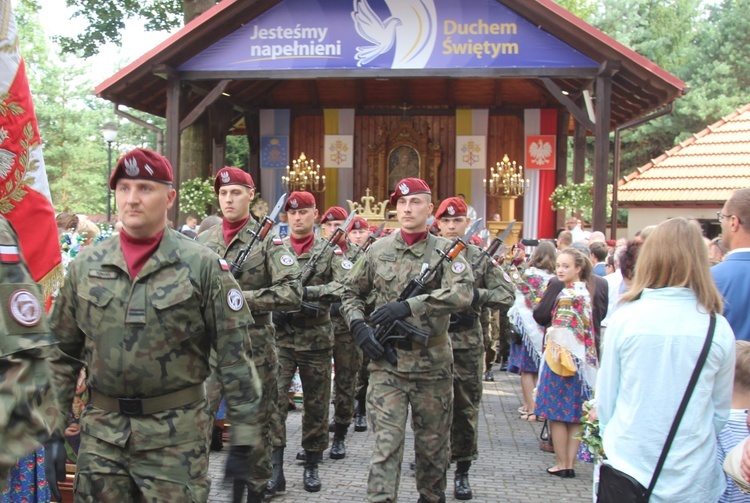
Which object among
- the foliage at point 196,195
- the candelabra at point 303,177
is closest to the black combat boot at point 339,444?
the foliage at point 196,195

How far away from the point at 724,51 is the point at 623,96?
1923 cm

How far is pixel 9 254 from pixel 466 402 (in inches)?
196

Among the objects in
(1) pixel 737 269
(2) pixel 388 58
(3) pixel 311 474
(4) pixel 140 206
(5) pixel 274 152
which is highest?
(2) pixel 388 58

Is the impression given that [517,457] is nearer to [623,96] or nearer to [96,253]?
[96,253]

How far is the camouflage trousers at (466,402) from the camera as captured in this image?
6883 millimetres

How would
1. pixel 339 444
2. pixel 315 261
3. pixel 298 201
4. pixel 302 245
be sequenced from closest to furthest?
pixel 298 201 < pixel 315 261 < pixel 302 245 < pixel 339 444

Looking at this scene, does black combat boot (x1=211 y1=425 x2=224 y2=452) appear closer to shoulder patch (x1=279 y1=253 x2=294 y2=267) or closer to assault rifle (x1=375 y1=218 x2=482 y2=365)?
shoulder patch (x1=279 y1=253 x2=294 y2=267)

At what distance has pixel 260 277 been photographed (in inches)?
232

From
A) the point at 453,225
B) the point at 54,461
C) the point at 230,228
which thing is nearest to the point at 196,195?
the point at 453,225

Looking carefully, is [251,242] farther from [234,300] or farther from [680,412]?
[680,412]

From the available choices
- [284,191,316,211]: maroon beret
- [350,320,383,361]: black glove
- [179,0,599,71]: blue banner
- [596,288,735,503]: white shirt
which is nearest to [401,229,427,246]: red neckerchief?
[350,320,383,361]: black glove

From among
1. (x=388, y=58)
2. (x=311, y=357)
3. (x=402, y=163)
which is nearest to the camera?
(x=311, y=357)

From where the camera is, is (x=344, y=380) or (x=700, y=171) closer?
(x=344, y=380)

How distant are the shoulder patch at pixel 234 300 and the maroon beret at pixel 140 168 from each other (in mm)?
613
